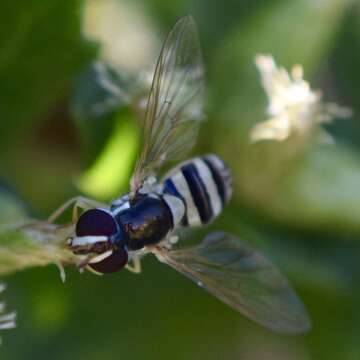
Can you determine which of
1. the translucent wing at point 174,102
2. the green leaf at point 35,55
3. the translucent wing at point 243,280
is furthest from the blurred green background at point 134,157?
the translucent wing at point 243,280

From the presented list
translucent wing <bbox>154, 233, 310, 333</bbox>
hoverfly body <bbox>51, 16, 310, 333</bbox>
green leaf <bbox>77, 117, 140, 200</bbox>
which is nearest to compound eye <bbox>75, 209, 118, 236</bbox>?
hoverfly body <bbox>51, 16, 310, 333</bbox>

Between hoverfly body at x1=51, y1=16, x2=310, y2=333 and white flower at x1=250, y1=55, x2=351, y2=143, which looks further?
white flower at x1=250, y1=55, x2=351, y2=143

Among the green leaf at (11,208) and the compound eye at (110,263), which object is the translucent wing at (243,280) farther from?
the green leaf at (11,208)

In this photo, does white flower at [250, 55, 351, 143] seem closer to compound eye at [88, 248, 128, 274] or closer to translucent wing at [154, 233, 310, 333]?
translucent wing at [154, 233, 310, 333]

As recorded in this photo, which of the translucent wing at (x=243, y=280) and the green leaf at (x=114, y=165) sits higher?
the green leaf at (x=114, y=165)

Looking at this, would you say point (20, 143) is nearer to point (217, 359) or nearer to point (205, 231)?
point (205, 231)
